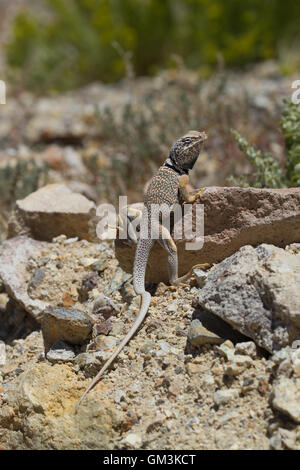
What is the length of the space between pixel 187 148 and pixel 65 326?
1754 mm

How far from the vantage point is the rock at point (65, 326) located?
367 cm

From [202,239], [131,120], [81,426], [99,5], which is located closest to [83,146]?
[131,120]

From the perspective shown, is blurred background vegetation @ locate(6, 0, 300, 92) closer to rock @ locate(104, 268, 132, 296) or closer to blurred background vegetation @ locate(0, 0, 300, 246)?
blurred background vegetation @ locate(0, 0, 300, 246)

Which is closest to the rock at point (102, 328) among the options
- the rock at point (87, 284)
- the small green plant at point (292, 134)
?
the rock at point (87, 284)

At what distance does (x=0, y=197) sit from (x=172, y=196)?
9.56 ft

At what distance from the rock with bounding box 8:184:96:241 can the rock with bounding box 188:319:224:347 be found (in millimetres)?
1774

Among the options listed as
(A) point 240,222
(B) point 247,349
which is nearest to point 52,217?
(A) point 240,222

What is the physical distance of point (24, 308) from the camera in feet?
14.0

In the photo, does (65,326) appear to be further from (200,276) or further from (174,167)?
(174,167)

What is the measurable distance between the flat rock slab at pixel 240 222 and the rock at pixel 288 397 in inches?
45.8

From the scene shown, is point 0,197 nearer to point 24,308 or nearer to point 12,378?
point 24,308

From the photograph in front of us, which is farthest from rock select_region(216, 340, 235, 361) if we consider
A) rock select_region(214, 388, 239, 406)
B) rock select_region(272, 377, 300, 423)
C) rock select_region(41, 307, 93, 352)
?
rock select_region(41, 307, 93, 352)

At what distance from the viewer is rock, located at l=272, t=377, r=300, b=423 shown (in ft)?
8.97

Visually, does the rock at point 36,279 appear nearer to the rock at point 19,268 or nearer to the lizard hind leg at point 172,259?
the rock at point 19,268
